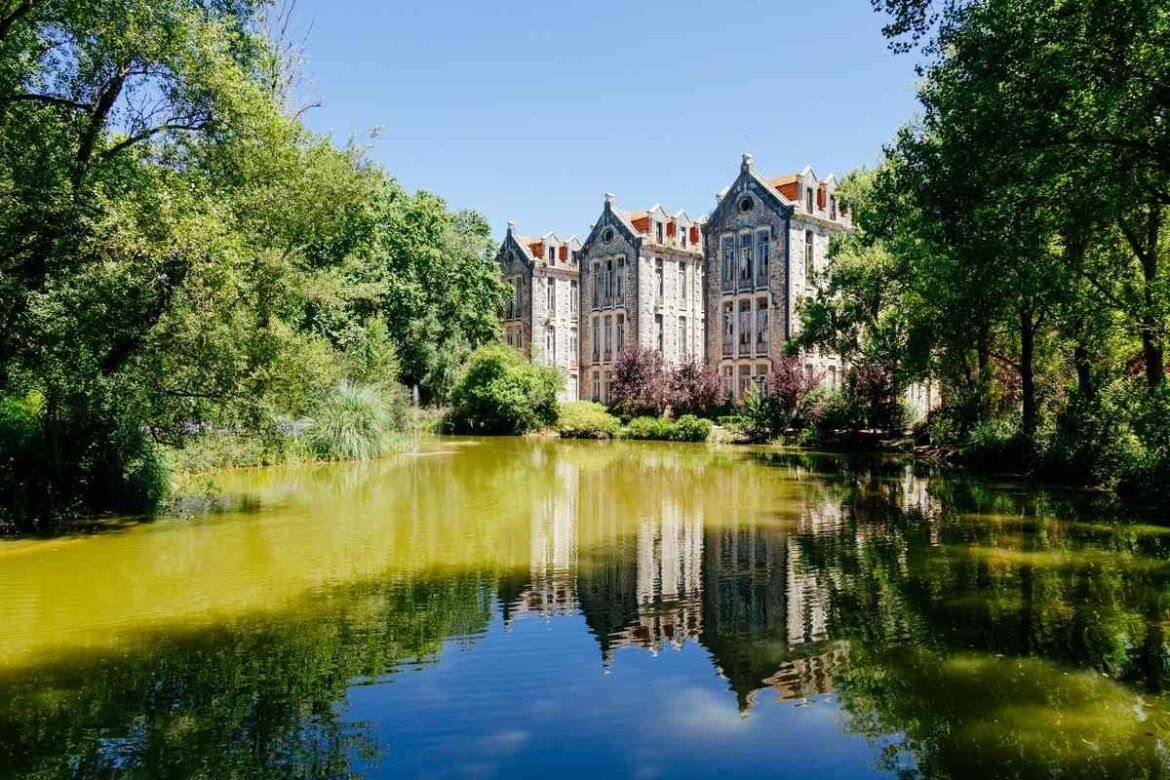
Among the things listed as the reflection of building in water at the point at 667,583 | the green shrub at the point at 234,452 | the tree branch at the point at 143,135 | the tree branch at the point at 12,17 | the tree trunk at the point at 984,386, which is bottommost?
the reflection of building in water at the point at 667,583

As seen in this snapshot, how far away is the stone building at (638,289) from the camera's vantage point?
163ft

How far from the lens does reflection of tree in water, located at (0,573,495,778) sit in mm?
4816

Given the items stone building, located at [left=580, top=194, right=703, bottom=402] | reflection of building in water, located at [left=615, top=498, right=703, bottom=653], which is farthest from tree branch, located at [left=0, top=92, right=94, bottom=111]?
stone building, located at [left=580, top=194, right=703, bottom=402]

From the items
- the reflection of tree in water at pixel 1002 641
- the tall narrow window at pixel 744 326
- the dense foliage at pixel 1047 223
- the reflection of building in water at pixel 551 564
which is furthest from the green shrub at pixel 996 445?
the tall narrow window at pixel 744 326

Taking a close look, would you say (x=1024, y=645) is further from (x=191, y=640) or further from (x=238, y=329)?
(x=238, y=329)

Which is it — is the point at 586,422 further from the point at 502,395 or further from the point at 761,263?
the point at 761,263

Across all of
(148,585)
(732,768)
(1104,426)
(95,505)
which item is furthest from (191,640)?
(1104,426)

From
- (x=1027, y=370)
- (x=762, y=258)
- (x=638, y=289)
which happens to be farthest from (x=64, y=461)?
(x=638, y=289)

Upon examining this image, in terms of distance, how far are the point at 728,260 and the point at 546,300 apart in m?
14.6

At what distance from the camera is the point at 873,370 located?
32.1 meters

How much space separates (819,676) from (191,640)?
5.55 m

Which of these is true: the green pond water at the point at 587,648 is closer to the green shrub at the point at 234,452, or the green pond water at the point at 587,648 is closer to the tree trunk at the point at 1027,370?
the green shrub at the point at 234,452

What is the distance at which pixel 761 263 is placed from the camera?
44.0 meters

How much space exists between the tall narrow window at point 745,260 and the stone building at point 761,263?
4 cm
